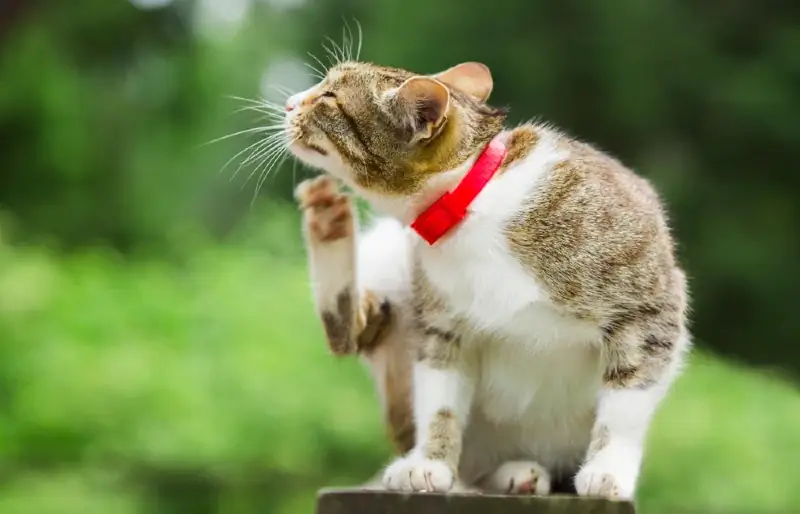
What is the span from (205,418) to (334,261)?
1033 mm

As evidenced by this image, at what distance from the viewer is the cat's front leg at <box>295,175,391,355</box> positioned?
122cm

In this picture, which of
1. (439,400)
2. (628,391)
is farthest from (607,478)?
(439,400)

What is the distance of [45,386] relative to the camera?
7.02 feet

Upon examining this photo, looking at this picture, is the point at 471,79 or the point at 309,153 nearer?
the point at 309,153

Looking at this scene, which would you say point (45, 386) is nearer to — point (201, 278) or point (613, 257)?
point (201, 278)

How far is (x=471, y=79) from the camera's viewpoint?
3.86ft

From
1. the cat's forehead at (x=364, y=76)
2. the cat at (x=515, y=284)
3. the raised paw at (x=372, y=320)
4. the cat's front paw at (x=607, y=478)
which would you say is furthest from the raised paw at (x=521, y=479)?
the cat's forehead at (x=364, y=76)

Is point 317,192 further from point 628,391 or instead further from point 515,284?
point 628,391

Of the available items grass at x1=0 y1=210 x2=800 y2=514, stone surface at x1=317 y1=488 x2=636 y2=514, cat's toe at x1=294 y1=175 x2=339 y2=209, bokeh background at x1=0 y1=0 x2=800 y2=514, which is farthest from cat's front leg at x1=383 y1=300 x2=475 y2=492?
grass at x1=0 y1=210 x2=800 y2=514

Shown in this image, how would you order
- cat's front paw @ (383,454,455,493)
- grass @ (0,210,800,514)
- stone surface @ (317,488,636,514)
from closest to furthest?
stone surface @ (317,488,636,514) → cat's front paw @ (383,454,455,493) → grass @ (0,210,800,514)

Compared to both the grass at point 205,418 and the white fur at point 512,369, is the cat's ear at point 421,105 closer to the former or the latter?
the white fur at point 512,369

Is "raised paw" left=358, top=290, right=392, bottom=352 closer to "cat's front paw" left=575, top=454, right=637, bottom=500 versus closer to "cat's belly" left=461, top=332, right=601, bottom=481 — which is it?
"cat's belly" left=461, top=332, right=601, bottom=481

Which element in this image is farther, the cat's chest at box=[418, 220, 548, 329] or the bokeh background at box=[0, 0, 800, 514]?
the bokeh background at box=[0, 0, 800, 514]

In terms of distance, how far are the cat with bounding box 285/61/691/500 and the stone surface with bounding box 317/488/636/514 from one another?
60 millimetres
